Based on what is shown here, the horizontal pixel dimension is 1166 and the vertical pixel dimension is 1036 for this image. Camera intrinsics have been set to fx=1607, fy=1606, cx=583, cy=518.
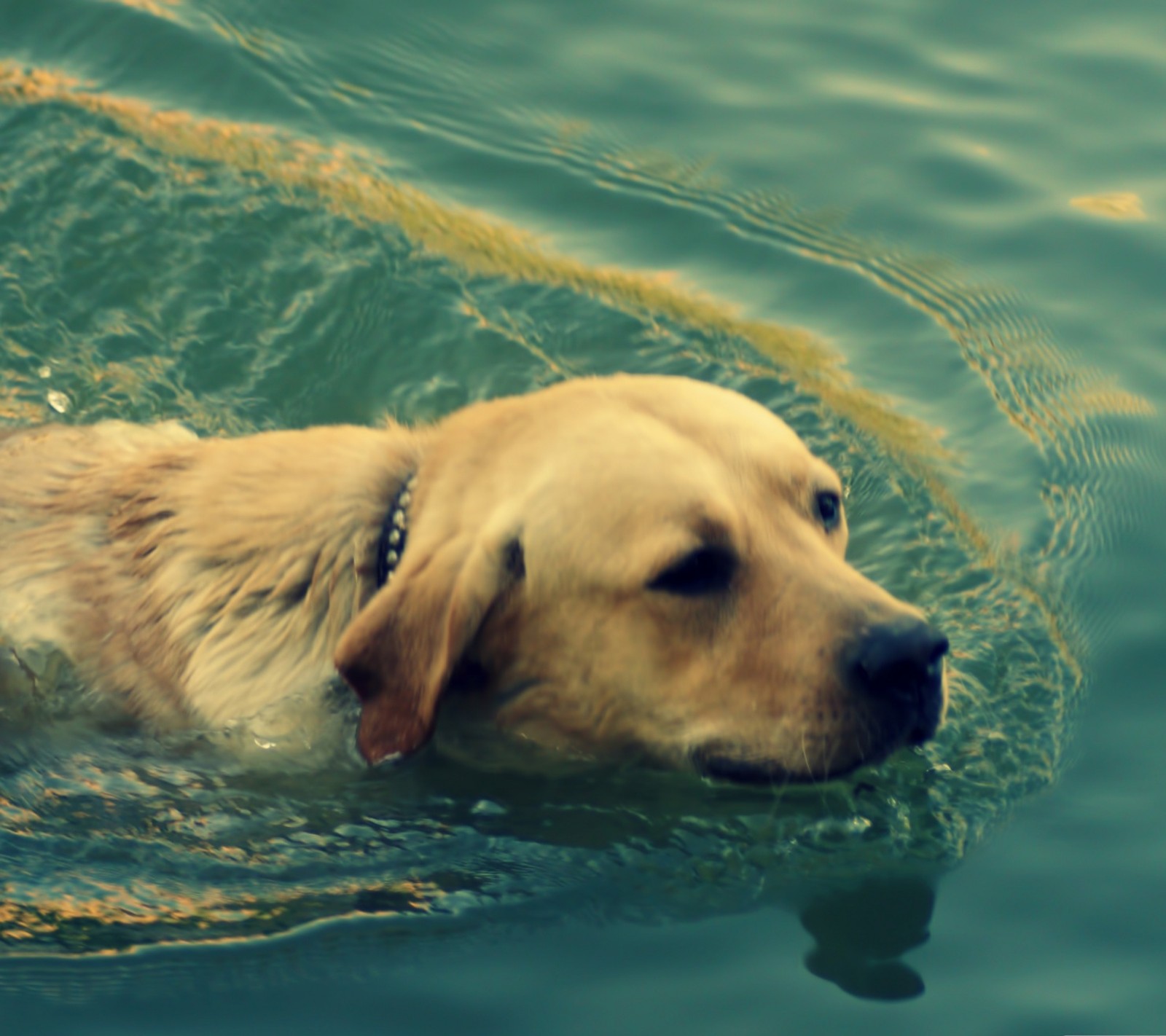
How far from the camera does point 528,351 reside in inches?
291

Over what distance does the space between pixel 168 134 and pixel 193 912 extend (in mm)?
5140

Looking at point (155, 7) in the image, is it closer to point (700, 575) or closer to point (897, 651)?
point (700, 575)

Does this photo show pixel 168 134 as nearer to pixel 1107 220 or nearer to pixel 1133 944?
pixel 1107 220

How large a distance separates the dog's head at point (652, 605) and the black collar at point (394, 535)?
0.06 metres

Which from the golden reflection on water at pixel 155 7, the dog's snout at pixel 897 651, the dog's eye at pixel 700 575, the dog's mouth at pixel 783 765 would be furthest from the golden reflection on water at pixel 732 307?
the dog's eye at pixel 700 575

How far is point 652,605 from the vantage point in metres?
4.29

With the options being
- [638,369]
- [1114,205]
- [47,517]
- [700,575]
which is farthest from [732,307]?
[47,517]

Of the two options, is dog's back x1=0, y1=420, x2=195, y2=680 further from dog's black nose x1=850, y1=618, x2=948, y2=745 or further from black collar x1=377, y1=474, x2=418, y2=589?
dog's black nose x1=850, y1=618, x2=948, y2=745

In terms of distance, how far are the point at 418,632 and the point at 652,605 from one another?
0.63 metres

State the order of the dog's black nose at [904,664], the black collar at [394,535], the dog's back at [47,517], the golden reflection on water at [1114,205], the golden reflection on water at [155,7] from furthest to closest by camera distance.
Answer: the golden reflection on water at [155,7]
the golden reflection on water at [1114,205]
the dog's back at [47,517]
the black collar at [394,535]
the dog's black nose at [904,664]

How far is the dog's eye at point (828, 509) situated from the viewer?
4.59 m

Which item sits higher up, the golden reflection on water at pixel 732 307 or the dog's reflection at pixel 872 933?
the golden reflection on water at pixel 732 307

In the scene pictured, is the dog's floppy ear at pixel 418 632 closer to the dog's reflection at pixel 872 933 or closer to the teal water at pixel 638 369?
the teal water at pixel 638 369

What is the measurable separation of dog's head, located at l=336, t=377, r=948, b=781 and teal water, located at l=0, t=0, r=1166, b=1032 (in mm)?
421
